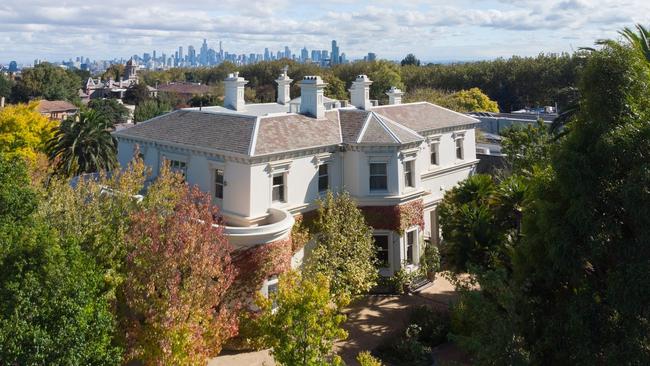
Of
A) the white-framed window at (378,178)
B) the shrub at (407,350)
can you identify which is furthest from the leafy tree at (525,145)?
the shrub at (407,350)

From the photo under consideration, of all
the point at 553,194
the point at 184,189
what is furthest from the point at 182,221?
the point at 553,194

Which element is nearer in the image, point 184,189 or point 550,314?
point 550,314

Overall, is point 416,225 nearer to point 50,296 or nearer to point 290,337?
point 290,337

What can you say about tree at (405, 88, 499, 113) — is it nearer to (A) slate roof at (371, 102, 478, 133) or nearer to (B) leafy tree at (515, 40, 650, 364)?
(A) slate roof at (371, 102, 478, 133)

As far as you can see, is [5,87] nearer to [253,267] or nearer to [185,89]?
[185,89]

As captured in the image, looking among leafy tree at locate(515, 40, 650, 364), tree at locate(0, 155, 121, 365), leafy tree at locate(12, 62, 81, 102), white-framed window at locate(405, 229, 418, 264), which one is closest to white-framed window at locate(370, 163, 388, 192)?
white-framed window at locate(405, 229, 418, 264)

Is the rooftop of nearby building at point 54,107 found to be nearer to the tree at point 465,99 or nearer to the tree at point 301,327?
the tree at point 465,99
